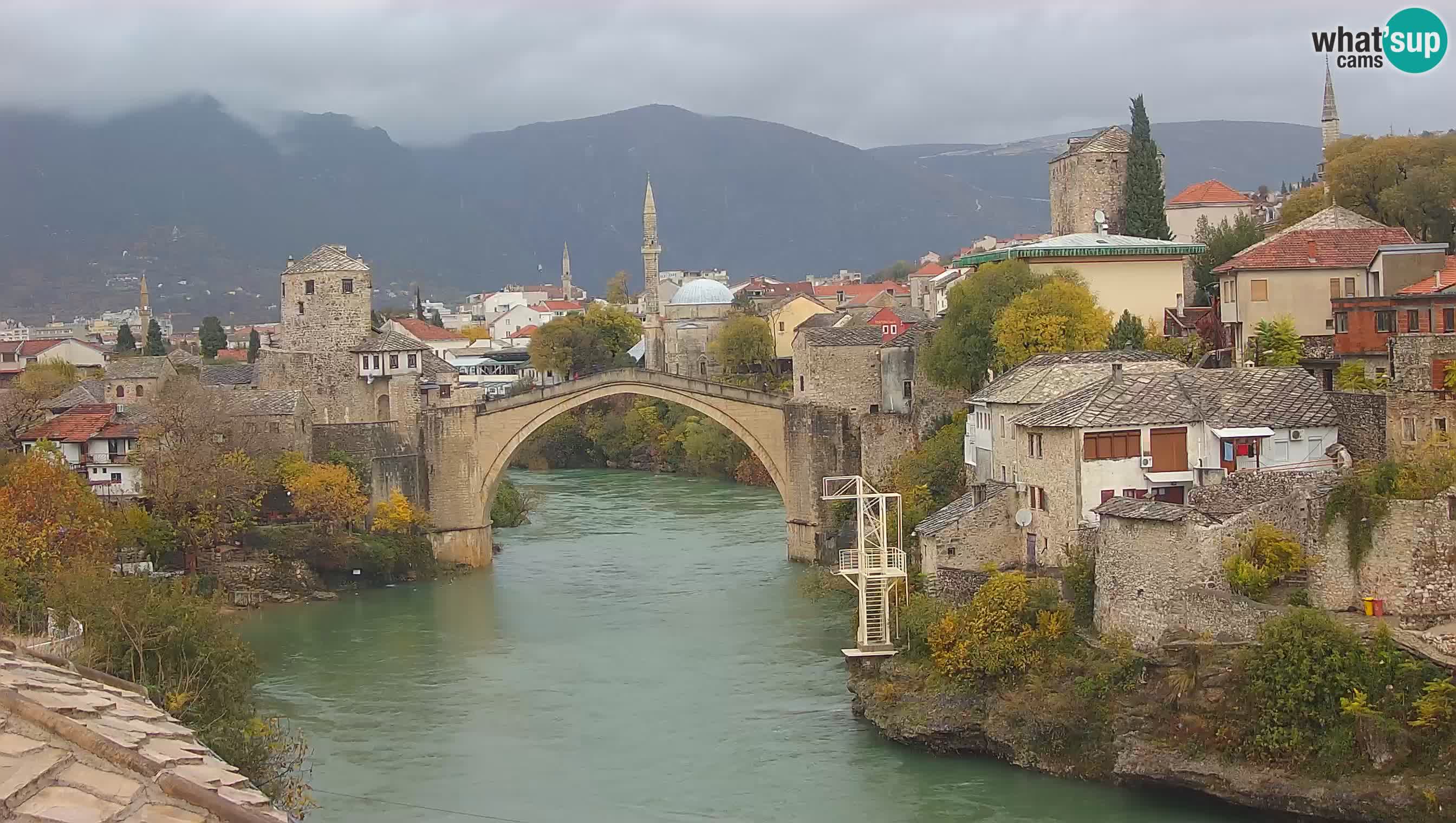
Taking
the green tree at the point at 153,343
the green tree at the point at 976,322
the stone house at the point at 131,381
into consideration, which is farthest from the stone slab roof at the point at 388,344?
the green tree at the point at 153,343

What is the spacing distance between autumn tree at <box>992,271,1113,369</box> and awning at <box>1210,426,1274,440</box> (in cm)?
979

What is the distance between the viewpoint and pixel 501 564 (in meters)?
45.2

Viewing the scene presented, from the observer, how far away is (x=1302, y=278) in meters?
33.2

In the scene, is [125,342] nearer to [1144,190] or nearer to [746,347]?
[746,347]

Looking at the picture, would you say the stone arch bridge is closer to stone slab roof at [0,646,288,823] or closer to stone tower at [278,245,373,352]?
stone tower at [278,245,373,352]

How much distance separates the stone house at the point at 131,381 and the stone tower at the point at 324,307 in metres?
3.73

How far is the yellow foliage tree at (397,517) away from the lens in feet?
145

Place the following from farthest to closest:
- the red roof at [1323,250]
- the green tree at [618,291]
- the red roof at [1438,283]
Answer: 1. the green tree at [618,291]
2. the red roof at [1323,250]
3. the red roof at [1438,283]

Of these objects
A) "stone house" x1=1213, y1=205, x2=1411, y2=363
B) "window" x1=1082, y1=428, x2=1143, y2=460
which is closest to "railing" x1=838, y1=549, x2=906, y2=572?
"window" x1=1082, y1=428, x2=1143, y2=460

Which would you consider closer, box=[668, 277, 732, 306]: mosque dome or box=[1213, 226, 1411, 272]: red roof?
box=[1213, 226, 1411, 272]: red roof

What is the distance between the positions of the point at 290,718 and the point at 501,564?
1717 centimetres

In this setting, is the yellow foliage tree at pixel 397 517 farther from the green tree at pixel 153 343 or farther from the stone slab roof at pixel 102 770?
the stone slab roof at pixel 102 770

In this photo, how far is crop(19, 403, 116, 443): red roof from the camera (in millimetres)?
44094

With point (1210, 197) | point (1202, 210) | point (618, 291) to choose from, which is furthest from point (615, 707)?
point (618, 291)
